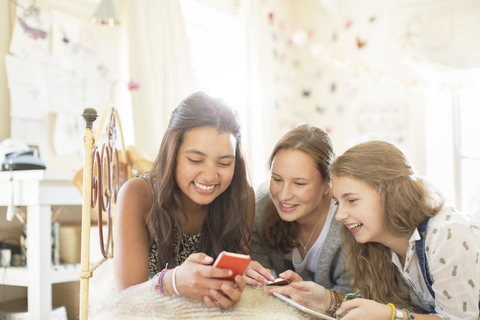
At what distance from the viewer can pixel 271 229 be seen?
1541 millimetres

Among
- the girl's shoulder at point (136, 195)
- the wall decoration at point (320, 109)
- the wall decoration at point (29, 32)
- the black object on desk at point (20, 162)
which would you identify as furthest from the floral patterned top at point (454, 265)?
the wall decoration at point (320, 109)

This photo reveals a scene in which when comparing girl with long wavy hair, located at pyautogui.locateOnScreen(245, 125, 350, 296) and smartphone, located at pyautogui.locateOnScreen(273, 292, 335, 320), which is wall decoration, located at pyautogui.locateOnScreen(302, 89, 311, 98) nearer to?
girl with long wavy hair, located at pyautogui.locateOnScreen(245, 125, 350, 296)

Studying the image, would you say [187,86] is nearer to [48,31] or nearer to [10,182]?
[48,31]

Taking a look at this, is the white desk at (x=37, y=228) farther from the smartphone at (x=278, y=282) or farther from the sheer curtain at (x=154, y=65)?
the smartphone at (x=278, y=282)

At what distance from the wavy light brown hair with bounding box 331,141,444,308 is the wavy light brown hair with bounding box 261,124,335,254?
148 millimetres

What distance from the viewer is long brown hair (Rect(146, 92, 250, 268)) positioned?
49.8 inches

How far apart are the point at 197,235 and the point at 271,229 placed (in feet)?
0.95

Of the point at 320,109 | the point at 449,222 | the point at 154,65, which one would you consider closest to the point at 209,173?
the point at 449,222

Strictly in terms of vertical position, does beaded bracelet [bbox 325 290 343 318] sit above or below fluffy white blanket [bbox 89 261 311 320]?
below

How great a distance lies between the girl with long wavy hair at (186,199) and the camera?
120cm

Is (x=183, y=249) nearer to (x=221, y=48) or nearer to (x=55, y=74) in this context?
(x=55, y=74)

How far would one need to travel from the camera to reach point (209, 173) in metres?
1.22

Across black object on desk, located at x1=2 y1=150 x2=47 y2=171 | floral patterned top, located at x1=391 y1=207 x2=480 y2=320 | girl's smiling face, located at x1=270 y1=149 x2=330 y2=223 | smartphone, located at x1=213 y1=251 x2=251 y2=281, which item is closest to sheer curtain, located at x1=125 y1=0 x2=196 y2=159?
black object on desk, located at x1=2 y1=150 x2=47 y2=171

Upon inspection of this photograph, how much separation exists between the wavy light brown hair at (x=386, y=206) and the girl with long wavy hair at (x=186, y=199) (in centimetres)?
34
